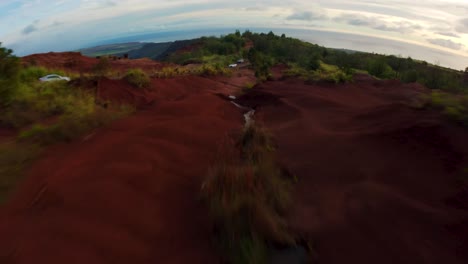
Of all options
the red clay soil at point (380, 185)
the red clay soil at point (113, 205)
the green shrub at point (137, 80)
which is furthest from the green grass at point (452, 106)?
the green shrub at point (137, 80)

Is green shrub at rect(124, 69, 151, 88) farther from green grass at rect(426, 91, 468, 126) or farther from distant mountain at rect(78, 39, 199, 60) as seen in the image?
distant mountain at rect(78, 39, 199, 60)

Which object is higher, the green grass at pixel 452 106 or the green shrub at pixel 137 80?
the green grass at pixel 452 106

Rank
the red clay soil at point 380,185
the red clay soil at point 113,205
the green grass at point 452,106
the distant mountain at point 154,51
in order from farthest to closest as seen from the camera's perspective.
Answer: the distant mountain at point 154,51 < the green grass at point 452,106 < the red clay soil at point 380,185 < the red clay soil at point 113,205

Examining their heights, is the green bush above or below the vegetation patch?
above

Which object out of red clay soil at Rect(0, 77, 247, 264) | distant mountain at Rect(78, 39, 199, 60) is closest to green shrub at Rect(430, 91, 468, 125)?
red clay soil at Rect(0, 77, 247, 264)

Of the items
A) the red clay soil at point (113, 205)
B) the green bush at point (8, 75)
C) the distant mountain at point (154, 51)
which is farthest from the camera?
the distant mountain at point (154, 51)

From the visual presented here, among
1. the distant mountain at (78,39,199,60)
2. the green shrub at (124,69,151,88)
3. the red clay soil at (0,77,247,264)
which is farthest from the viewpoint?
the distant mountain at (78,39,199,60)

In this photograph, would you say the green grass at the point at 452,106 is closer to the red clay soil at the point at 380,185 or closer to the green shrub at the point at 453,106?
the green shrub at the point at 453,106
